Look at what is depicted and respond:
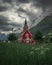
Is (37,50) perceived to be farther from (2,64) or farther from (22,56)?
(2,64)

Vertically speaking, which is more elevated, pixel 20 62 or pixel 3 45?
pixel 3 45

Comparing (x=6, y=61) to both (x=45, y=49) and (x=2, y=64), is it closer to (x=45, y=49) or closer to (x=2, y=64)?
(x=2, y=64)

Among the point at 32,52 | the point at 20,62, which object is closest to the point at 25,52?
the point at 32,52

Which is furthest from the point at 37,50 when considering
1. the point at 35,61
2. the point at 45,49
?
the point at 35,61

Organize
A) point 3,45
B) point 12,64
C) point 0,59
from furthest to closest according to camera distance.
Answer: point 3,45
point 0,59
point 12,64

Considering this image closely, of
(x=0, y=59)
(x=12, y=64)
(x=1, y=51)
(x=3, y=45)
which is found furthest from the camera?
(x=3, y=45)

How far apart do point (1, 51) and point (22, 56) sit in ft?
10.6

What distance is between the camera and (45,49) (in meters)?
24.6

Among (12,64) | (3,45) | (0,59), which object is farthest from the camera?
(3,45)

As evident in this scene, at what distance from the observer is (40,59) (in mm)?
22672

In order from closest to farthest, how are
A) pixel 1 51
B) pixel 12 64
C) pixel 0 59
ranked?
pixel 12 64
pixel 0 59
pixel 1 51

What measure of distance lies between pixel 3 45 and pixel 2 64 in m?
4.61

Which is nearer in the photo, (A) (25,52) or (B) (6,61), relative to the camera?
(B) (6,61)

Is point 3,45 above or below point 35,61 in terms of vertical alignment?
above
